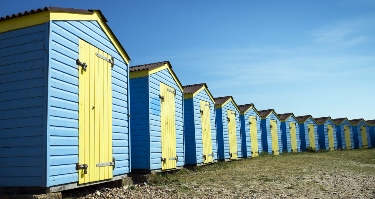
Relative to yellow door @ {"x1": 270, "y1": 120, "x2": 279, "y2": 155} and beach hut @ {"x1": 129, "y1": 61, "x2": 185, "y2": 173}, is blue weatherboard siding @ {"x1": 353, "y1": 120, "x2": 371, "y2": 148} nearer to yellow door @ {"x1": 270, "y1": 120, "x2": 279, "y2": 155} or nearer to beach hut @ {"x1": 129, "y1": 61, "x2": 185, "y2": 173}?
yellow door @ {"x1": 270, "y1": 120, "x2": 279, "y2": 155}

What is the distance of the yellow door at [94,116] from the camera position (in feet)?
23.1

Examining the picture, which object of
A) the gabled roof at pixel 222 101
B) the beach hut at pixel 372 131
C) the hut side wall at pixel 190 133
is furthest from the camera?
the beach hut at pixel 372 131

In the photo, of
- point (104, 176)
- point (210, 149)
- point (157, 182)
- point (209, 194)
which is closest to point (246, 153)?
point (210, 149)

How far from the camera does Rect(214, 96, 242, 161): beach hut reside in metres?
17.5

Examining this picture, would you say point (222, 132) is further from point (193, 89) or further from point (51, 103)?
point (51, 103)

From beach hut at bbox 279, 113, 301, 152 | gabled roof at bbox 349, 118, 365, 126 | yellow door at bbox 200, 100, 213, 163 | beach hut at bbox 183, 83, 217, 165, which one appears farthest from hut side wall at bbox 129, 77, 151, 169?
gabled roof at bbox 349, 118, 365, 126

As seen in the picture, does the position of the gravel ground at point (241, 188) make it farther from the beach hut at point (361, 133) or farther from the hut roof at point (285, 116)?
the beach hut at point (361, 133)

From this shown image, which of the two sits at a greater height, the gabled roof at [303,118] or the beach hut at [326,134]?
the gabled roof at [303,118]

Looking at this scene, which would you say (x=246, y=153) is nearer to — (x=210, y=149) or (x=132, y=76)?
(x=210, y=149)

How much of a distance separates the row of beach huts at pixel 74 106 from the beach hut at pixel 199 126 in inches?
68.7

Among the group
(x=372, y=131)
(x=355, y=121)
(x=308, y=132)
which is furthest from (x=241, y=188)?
(x=372, y=131)

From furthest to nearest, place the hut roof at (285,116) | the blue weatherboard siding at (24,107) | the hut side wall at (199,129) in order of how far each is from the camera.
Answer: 1. the hut roof at (285,116)
2. the hut side wall at (199,129)
3. the blue weatherboard siding at (24,107)

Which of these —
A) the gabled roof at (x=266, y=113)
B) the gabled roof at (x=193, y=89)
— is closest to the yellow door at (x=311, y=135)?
the gabled roof at (x=266, y=113)

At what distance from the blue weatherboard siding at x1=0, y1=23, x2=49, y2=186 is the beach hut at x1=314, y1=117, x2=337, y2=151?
1213 inches
